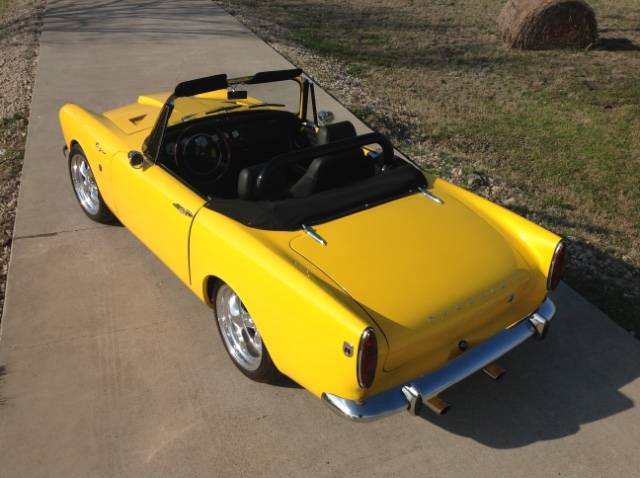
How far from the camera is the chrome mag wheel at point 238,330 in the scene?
340 cm

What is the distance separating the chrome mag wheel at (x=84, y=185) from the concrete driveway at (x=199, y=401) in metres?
0.28

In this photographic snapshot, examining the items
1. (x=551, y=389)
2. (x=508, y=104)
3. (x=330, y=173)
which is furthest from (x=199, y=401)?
(x=508, y=104)

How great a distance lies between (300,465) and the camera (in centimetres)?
303

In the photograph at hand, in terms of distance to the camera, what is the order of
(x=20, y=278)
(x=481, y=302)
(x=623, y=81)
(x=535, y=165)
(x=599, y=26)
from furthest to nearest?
(x=599, y=26)
(x=623, y=81)
(x=535, y=165)
(x=20, y=278)
(x=481, y=302)

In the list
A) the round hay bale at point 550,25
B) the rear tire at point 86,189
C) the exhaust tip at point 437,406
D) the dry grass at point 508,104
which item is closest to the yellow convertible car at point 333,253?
the exhaust tip at point 437,406

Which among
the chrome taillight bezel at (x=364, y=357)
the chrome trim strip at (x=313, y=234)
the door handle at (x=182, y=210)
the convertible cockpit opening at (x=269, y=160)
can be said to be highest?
the convertible cockpit opening at (x=269, y=160)

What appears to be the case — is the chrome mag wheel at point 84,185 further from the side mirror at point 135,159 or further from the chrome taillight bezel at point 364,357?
the chrome taillight bezel at point 364,357

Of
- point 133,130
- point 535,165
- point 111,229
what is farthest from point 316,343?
point 535,165

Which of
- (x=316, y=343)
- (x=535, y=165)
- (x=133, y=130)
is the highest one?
(x=133, y=130)

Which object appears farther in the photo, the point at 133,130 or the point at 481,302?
the point at 133,130

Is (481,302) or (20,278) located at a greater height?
(481,302)

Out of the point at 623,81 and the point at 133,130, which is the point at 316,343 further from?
the point at 623,81

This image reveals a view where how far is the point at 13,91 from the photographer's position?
26.9 feet

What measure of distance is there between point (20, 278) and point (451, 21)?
10736 millimetres
